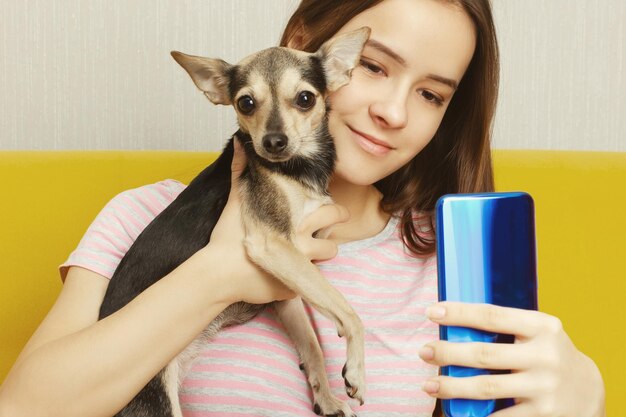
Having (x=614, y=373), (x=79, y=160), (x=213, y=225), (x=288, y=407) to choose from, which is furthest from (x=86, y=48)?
(x=614, y=373)

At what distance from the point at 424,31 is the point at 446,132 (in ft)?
1.48

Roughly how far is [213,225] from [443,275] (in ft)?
2.30

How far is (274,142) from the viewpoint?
1.32 metres

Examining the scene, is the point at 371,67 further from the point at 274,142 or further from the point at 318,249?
the point at 318,249

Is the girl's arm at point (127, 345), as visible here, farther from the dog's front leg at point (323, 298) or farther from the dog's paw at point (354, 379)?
the dog's paw at point (354, 379)

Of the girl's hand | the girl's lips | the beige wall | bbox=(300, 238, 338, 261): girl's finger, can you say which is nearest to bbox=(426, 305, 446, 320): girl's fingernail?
the girl's hand

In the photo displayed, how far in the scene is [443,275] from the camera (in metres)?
0.81

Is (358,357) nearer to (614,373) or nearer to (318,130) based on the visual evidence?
(318,130)

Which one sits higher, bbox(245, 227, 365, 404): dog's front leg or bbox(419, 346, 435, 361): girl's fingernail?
bbox(419, 346, 435, 361): girl's fingernail

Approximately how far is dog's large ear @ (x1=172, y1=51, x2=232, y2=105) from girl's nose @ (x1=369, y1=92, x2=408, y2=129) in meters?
0.34

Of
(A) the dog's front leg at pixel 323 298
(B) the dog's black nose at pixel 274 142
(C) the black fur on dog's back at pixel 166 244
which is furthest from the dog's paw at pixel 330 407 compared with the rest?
(B) the dog's black nose at pixel 274 142

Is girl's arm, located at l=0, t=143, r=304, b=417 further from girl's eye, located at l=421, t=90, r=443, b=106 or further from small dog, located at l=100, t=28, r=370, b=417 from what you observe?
girl's eye, located at l=421, t=90, r=443, b=106

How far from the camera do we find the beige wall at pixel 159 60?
78.5 inches

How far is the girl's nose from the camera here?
1.36m
